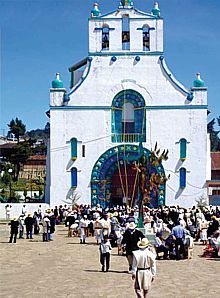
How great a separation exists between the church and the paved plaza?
17784 mm

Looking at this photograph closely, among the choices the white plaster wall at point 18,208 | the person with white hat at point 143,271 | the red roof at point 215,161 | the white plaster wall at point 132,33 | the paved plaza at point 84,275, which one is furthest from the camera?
the red roof at point 215,161

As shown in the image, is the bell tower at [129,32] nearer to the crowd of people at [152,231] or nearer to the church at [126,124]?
the church at [126,124]

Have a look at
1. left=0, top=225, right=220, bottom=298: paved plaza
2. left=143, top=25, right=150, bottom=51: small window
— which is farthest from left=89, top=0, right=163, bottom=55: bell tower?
left=0, top=225, right=220, bottom=298: paved plaza

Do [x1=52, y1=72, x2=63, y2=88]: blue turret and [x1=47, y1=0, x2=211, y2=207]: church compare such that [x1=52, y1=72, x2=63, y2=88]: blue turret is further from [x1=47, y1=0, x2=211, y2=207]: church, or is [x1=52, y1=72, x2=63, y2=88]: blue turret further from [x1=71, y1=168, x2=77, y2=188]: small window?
[x1=71, y1=168, x2=77, y2=188]: small window

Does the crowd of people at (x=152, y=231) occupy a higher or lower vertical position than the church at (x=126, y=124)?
lower

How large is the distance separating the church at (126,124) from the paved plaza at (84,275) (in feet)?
58.3

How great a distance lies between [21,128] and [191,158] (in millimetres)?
53373

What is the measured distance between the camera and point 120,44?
39.7 meters

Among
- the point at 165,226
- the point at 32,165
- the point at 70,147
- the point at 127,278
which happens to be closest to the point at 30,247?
the point at 165,226

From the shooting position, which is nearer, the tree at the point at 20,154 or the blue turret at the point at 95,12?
the blue turret at the point at 95,12

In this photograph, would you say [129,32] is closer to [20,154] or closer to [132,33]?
[132,33]

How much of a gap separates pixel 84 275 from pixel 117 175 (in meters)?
25.1

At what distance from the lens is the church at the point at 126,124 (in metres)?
39.1

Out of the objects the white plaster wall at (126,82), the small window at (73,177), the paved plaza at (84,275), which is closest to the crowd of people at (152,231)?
the paved plaza at (84,275)
